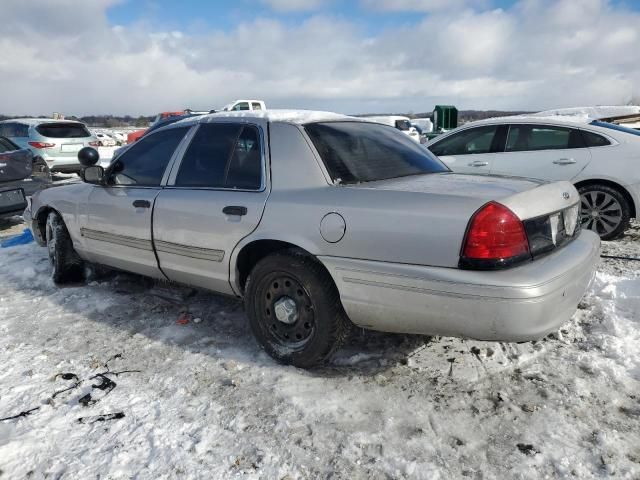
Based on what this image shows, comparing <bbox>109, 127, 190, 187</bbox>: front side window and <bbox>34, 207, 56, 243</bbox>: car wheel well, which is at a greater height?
<bbox>109, 127, 190, 187</bbox>: front side window

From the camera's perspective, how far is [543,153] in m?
6.21

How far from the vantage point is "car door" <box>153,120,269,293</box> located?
3.23m

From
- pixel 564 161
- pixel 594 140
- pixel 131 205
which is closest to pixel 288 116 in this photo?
pixel 131 205

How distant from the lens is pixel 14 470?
224 centimetres

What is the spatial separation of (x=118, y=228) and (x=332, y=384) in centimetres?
222

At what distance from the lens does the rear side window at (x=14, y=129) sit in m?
13.1

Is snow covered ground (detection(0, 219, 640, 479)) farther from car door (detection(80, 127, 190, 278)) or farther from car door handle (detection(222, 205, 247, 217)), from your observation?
car door handle (detection(222, 205, 247, 217))

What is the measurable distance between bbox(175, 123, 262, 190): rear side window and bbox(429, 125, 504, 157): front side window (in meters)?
3.98

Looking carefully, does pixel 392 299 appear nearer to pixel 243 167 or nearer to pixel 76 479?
pixel 243 167

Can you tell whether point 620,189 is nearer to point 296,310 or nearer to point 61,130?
point 296,310

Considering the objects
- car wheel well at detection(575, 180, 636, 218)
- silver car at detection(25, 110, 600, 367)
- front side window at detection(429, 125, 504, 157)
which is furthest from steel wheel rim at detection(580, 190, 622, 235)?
silver car at detection(25, 110, 600, 367)

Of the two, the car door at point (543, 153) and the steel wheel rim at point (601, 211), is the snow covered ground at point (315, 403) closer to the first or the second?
the steel wheel rim at point (601, 211)

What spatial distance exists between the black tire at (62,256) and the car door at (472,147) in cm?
436

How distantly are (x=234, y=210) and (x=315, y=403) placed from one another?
4.22ft
